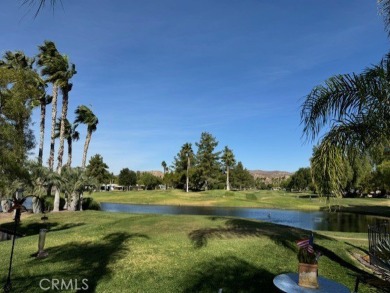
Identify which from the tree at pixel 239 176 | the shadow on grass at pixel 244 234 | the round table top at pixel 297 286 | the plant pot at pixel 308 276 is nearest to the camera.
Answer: the round table top at pixel 297 286

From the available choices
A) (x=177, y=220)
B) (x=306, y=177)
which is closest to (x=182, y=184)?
(x=306, y=177)

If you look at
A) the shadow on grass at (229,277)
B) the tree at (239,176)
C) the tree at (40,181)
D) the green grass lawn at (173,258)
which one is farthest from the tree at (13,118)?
the tree at (239,176)

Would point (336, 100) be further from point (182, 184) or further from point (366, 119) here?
point (182, 184)

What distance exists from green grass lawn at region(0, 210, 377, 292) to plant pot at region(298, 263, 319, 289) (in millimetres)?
2643

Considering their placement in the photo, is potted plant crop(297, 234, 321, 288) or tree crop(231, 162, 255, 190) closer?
potted plant crop(297, 234, 321, 288)

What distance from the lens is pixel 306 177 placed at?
123750 mm

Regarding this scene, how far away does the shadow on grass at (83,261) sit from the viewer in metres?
11.1

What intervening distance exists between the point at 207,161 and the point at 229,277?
325 ft

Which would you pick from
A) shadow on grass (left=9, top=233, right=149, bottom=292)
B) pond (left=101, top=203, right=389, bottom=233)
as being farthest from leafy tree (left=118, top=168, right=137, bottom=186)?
shadow on grass (left=9, top=233, right=149, bottom=292)

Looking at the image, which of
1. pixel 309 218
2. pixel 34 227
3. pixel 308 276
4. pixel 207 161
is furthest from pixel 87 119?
pixel 207 161

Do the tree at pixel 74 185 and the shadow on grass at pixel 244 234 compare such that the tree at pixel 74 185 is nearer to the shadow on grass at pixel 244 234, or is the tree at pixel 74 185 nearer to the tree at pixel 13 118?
the tree at pixel 13 118

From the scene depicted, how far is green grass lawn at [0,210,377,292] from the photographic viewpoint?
11.0 metres

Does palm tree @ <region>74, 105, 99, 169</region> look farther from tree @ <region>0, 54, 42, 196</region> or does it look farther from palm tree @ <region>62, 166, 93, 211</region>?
tree @ <region>0, 54, 42, 196</region>

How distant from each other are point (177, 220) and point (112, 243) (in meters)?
6.63
